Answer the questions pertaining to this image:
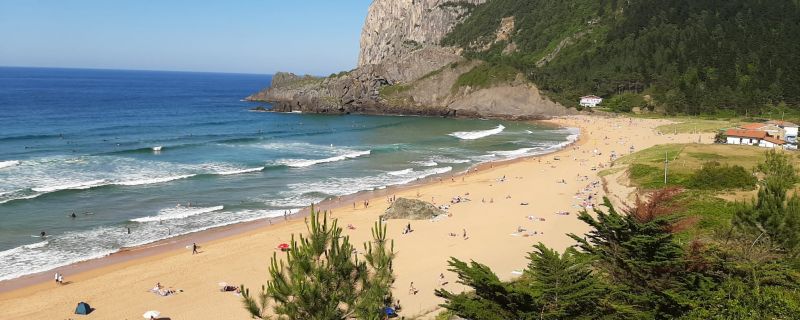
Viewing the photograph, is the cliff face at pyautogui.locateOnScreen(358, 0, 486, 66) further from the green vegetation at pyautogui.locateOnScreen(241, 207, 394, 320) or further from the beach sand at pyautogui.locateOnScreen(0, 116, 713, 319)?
the green vegetation at pyautogui.locateOnScreen(241, 207, 394, 320)

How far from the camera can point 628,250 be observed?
47.1 ft

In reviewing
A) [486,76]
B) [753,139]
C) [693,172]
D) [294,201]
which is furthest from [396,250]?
[486,76]

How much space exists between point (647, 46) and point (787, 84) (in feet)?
95.5

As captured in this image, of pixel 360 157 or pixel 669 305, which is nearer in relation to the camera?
pixel 669 305

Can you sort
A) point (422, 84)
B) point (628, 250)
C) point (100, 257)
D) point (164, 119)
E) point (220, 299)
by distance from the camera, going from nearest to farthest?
point (628, 250), point (220, 299), point (100, 257), point (164, 119), point (422, 84)

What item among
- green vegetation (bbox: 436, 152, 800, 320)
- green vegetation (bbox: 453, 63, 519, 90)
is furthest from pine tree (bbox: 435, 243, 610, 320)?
green vegetation (bbox: 453, 63, 519, 90)

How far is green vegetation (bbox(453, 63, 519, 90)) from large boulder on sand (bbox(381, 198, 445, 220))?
76.0m

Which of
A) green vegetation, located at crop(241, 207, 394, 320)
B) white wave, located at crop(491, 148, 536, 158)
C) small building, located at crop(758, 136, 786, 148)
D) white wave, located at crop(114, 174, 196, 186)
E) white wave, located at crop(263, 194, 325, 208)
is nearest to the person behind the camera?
green vegetation, located at crop(241, 207, 394, 320)

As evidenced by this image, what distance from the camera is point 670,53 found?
110438 millimetres

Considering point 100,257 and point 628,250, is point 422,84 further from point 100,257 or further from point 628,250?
point 628,250

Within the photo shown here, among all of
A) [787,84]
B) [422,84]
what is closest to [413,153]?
Result: [422,84]

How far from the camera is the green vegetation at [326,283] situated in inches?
447

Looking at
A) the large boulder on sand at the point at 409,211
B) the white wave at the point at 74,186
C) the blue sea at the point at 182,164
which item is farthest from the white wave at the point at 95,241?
the white wave at the point at 74,186

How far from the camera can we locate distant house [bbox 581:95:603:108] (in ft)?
344
